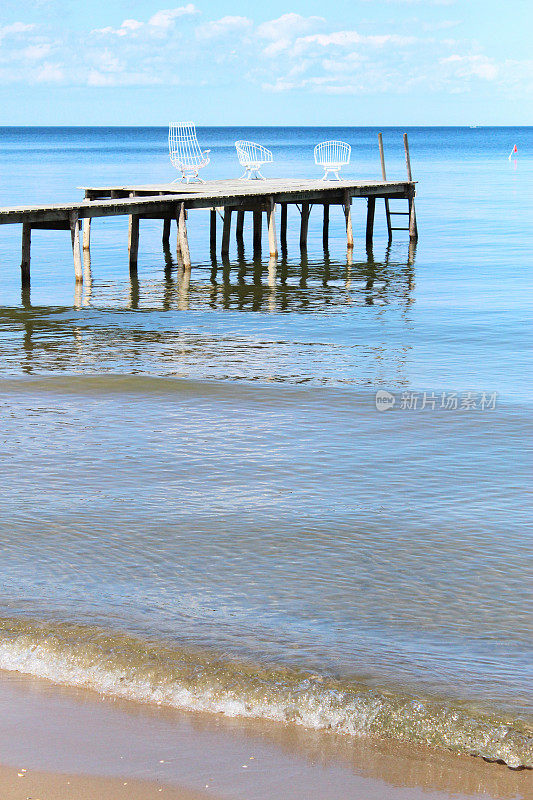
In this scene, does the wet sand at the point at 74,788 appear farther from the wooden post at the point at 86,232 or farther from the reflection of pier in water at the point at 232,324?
the wooden post at the point at 86,232

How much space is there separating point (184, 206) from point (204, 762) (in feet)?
49.4

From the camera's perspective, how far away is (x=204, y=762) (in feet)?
10.5

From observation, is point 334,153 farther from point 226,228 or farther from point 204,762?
point 204,762

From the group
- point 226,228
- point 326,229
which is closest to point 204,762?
point 226,228

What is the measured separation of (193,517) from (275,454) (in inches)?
57.3

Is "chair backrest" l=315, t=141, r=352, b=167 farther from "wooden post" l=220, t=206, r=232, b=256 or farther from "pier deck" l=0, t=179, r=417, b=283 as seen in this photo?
"wooden post" l=220, t=206, r=232, b=256

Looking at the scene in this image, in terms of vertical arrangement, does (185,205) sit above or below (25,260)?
above

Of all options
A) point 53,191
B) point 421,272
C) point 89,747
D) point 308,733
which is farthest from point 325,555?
point 53,191

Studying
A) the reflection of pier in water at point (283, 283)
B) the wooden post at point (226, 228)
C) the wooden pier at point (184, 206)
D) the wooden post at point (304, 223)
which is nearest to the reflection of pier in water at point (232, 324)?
the reflection of pier in water at point (283, 283)

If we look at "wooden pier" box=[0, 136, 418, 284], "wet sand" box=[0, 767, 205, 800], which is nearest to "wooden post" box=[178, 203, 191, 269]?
"wooden pier" box=[0, 136, 418, 284]

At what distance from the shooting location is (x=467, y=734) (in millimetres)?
3383

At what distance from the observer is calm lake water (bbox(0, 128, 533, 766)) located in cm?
377

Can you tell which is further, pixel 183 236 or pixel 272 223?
pixel 272 223

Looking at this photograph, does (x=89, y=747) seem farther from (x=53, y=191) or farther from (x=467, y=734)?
(x=53, y=191)
